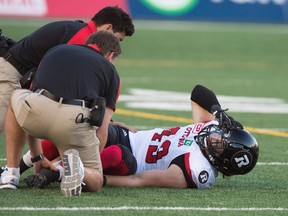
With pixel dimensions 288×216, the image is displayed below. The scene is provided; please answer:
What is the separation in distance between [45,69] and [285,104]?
815 cm

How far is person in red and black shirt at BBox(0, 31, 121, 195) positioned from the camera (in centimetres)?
720

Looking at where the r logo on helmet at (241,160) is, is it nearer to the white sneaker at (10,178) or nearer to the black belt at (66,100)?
the black belt at (66,100)

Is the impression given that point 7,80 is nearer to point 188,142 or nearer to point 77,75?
point 77,75

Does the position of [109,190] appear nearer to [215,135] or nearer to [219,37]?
[215,135]

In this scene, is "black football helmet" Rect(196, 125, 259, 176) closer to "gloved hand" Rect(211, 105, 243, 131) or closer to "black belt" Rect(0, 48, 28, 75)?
"gloved hand" Rect(211, 105, 243, 131)

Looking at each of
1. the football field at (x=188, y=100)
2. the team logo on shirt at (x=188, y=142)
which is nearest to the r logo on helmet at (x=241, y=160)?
the football field at (x=188, y=100)

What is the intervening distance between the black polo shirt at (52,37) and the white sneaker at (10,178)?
1.20 m

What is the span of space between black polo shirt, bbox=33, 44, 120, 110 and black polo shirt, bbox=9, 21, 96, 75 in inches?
32.2

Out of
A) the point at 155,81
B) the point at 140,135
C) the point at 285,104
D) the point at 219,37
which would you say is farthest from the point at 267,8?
the point at 140,135

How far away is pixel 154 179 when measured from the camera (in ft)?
25.5

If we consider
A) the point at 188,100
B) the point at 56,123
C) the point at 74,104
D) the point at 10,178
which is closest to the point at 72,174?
the point at 56,123

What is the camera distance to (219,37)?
25094 mm

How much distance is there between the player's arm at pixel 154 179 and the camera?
779 cm

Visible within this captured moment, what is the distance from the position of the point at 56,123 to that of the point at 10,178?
2.20ft
